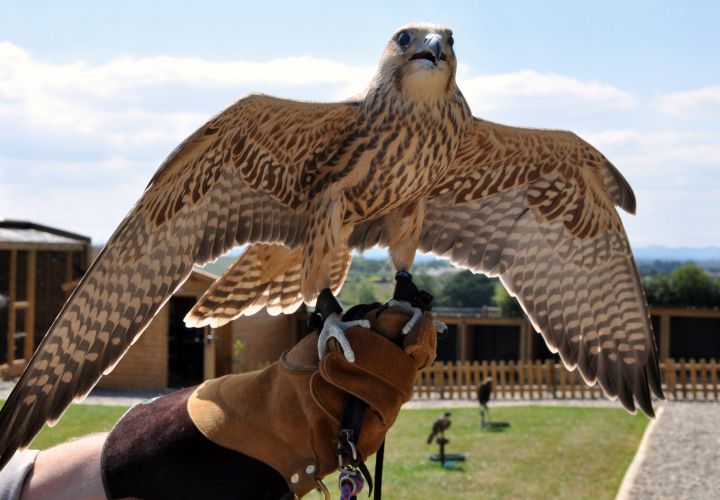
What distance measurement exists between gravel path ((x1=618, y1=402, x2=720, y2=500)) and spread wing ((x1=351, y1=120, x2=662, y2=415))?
7060 mm

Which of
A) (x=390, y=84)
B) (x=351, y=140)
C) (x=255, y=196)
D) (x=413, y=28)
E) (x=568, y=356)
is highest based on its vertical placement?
(x=413, y=28)

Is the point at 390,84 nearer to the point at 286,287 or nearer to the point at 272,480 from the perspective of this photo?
the point at 286,287

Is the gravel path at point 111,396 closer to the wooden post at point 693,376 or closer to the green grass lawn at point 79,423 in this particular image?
the green grass lawn at point 79,423

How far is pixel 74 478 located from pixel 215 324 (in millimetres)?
1131

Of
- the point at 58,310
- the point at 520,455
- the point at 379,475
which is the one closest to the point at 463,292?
the point at 58,310

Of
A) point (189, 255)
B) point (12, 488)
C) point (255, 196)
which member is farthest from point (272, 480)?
point (255, 196)

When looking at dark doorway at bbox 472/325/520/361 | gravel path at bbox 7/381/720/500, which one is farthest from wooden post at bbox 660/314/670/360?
dark doorway at bbox 472/325/520/361

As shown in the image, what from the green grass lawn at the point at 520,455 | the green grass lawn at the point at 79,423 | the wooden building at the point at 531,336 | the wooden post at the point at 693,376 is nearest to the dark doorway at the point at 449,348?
the wooden building at the point at 531,336

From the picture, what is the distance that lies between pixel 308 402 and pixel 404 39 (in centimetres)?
123

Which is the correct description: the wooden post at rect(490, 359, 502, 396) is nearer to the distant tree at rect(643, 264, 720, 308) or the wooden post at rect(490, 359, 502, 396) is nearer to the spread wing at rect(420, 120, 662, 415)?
the distant tree at rect(643, 264, 720, 308)

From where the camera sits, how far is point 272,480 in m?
2.19

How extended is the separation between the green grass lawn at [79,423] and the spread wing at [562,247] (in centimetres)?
874

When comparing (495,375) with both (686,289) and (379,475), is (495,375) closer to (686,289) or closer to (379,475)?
(686,289)

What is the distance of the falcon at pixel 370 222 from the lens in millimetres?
2668
